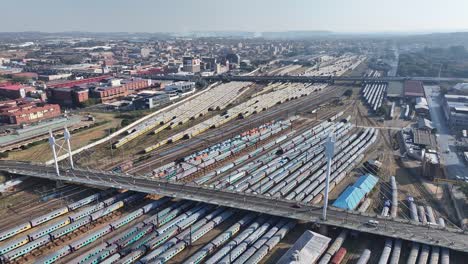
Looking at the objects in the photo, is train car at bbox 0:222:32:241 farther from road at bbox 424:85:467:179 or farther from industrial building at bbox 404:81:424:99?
industrial building at bbox 404:81:424:99

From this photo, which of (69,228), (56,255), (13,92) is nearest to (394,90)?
(69,228)

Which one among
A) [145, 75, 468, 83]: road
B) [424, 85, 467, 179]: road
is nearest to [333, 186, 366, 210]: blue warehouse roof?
[424, 85, 467, 179]: road

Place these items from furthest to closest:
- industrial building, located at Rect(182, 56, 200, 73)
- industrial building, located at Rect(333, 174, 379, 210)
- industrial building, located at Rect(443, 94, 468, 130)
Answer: industrial building, located at Rect(182, 56, 200, 73) → industrial building, located at Rect(443, 94, 468, 130) → industrial building, located at Rect(333, 174, 379, 210)

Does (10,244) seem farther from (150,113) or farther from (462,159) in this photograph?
Answer: (462,159)

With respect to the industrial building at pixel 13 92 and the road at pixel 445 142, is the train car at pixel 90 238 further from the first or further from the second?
the industrial building at pixel 13 92

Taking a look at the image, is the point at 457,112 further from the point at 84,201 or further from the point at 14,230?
the point at 14,230

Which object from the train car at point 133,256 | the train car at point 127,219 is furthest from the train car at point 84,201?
the train car at point 133,256
